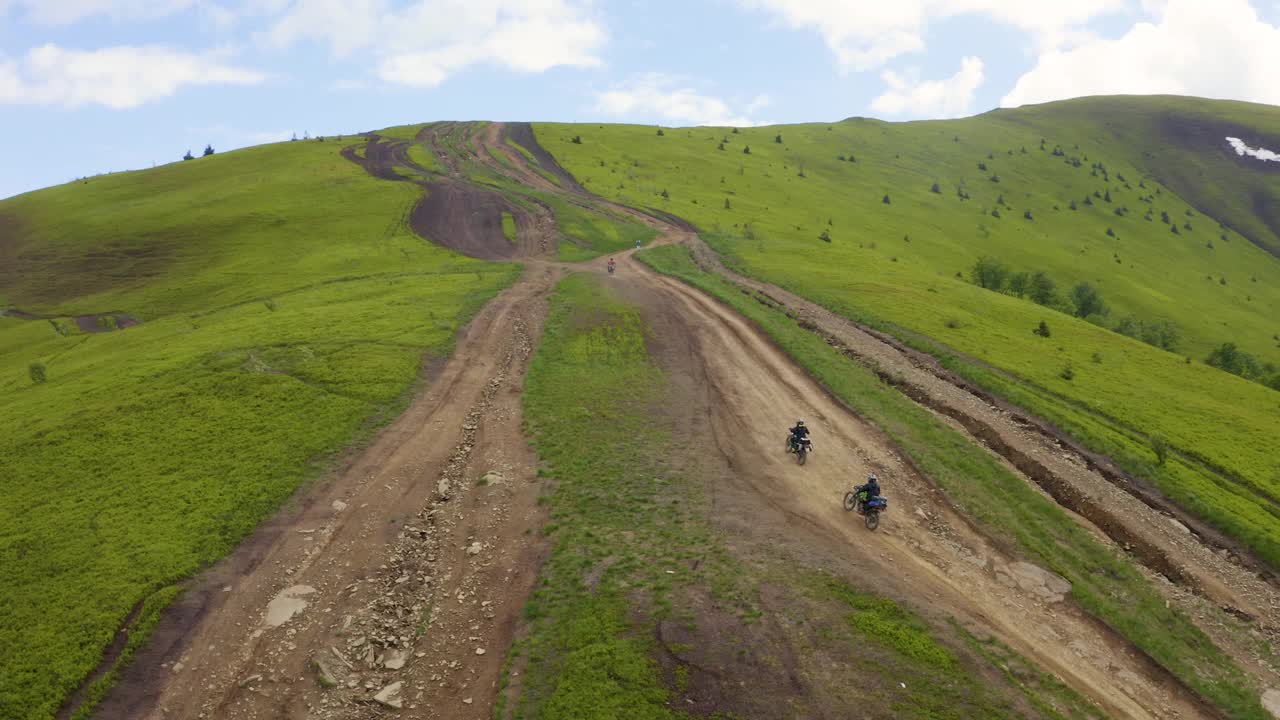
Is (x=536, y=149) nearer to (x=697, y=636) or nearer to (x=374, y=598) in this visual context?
(x=374, y=598)

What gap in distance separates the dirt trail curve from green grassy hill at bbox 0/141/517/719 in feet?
6.59

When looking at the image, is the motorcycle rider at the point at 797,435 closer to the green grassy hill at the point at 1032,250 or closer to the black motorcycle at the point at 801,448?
the black motorcycle at the point at 801,448

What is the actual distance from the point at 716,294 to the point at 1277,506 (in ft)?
118

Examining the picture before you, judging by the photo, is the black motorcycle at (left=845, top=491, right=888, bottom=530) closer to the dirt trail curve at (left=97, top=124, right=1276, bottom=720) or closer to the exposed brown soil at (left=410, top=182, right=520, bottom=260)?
the dirt trail curve at (left=97, top=124, right=1276, bottom=720)

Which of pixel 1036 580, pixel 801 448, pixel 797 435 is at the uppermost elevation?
pixel 797 435

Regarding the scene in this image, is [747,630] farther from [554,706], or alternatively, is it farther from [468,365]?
[468,365]

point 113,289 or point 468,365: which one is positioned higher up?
point 113,289

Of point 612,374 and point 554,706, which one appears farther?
point 612,374

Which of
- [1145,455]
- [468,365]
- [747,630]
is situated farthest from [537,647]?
[1145,455]

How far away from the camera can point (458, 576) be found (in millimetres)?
20078

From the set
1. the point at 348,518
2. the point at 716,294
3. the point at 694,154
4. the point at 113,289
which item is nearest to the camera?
the point at 348,518

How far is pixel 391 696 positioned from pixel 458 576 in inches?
181

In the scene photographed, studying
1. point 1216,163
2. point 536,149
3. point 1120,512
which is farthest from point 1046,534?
point 1216,163

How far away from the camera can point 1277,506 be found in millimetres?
30391
